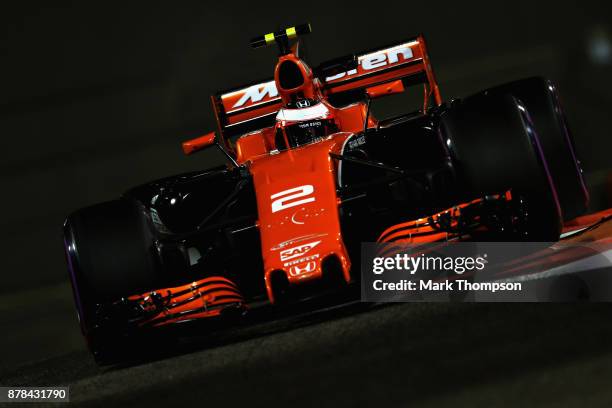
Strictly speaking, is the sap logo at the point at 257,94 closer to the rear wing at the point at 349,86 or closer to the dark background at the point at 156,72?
the rear wing at the point at 349,86

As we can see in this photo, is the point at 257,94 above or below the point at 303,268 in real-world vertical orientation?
above

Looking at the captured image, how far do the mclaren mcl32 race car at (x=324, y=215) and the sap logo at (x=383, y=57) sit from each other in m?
1.98

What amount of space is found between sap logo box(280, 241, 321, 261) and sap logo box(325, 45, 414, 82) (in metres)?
3.12

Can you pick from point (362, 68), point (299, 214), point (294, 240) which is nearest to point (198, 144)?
point (362, 68)

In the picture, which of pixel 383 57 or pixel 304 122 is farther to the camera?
pixel 383 57

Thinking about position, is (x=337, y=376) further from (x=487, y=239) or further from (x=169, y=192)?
(x=169, y=192)

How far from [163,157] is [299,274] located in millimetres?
5198

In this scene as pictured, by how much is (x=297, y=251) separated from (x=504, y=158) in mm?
1158

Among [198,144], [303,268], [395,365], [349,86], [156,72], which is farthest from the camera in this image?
[156,72]

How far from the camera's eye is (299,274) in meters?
5.19

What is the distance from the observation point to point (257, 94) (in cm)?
824

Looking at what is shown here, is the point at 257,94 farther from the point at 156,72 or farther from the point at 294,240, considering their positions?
the point at 294,240

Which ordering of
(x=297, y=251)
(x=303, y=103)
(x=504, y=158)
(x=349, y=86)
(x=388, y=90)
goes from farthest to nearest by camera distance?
(x=349, y=86) < (x=388, y=90) < (x=303, y=103) < (x=504, y=158) < (x=297, y=251)

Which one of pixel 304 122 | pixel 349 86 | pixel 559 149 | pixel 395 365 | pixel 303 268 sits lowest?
pixel 395 365
